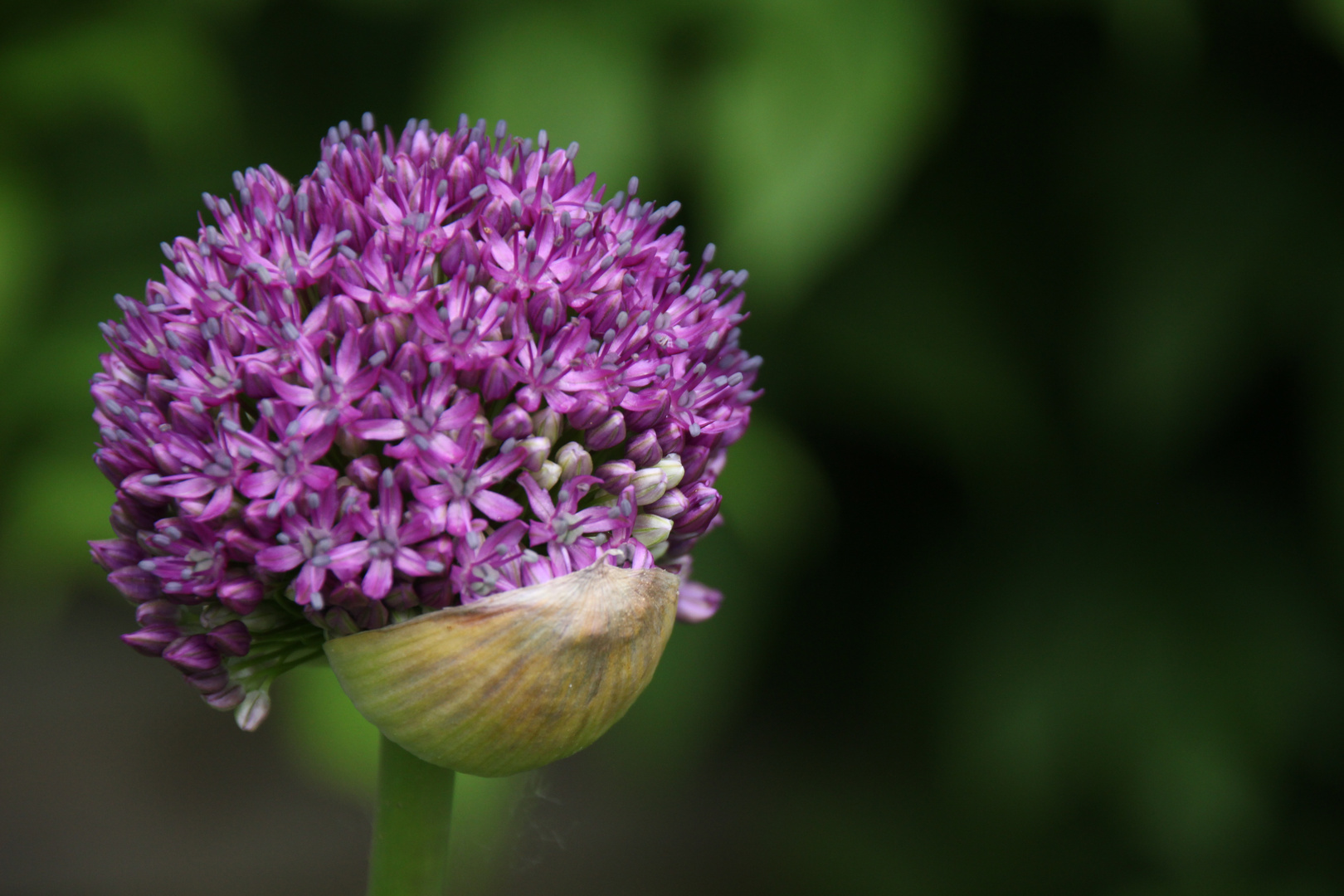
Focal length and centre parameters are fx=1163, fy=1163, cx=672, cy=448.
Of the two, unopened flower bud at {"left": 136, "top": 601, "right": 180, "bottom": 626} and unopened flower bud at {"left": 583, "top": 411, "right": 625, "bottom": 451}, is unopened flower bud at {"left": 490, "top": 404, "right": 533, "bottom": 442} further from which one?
unopened flower bud at {"left": 136, "top": 601, "right": 180, "bottom": 626}

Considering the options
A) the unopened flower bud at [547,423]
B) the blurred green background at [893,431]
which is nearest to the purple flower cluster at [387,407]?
the unopened flower bud at [547,423]

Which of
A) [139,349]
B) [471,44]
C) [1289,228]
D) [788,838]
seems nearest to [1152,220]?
[1289,228]

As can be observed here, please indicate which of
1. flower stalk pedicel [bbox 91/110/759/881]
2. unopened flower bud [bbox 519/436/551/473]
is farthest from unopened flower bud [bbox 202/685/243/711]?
unopened flower bud [bbox 519/436/551/473]

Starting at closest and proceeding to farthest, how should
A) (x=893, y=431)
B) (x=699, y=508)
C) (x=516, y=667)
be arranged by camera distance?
1. (x=516, y=667)
2. (x=699, y=508)
3. (x=893, y=431)

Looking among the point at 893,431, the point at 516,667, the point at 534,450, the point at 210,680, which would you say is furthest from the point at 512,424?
the point at 893,431

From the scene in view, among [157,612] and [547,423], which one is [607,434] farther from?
[157,612]

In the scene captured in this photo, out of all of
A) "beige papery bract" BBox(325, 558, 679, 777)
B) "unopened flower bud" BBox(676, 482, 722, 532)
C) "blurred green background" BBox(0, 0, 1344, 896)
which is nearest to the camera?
"beige papery bract" BBox(325, 558, 679, 777)

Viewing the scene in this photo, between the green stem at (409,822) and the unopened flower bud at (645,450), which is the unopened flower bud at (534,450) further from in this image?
the green stem at (409,822)
